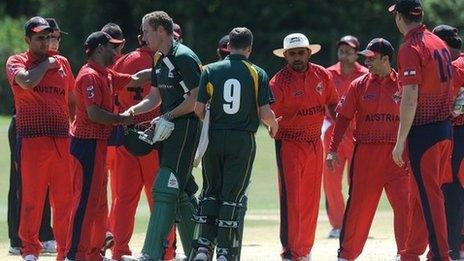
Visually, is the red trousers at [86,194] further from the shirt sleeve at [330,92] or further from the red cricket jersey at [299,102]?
the shirt sleeve at [330,92]

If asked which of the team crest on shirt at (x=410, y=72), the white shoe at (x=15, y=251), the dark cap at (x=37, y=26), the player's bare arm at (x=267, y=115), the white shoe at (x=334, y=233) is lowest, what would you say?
the white shoe at (x=15, y=251)

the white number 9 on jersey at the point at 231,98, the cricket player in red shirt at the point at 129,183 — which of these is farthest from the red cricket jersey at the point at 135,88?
the white number 9 on jersey at the point at 231,98

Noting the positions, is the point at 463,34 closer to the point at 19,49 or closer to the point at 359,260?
the point at 19,49

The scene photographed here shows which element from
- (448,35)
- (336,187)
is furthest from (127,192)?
(336,187)

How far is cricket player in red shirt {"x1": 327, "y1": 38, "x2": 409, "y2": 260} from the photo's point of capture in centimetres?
1201

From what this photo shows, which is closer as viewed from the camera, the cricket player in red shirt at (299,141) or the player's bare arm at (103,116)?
the player's bare arm at (103,116)

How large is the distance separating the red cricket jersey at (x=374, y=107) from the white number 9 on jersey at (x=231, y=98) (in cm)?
151

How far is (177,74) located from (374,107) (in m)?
2.08

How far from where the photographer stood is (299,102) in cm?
1271

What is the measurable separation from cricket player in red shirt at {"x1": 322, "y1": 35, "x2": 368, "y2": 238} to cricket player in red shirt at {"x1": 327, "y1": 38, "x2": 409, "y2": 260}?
3293 mm

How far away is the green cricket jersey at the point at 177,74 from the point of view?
37.7 ft

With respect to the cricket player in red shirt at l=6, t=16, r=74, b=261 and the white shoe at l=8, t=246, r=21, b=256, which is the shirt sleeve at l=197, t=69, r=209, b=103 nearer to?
the cricket player in red shirt at l=6, t=16, r=74, b=261

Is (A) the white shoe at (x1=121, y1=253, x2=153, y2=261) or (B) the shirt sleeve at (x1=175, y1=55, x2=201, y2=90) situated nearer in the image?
(A) the white shoe at (x1=121, y1=253, x2=153, y2=261)

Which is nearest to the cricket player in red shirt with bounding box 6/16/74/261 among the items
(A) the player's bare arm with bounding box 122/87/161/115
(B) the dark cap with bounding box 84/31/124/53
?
(B) the dark cap with bounding box 84/31/124/53
